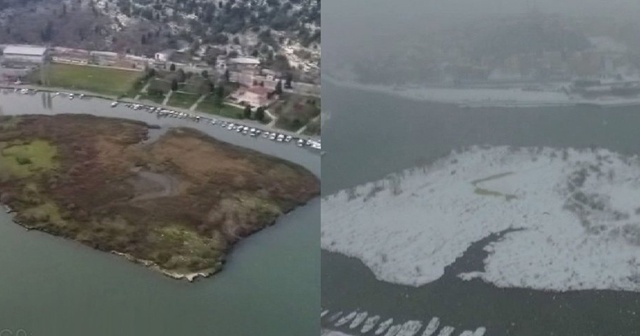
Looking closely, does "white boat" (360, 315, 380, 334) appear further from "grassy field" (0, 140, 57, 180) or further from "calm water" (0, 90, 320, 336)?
"grassy field" (0, 140, 57, 180)

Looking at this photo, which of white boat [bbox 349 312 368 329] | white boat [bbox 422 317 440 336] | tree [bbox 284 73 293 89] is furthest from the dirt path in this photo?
white boat [bbox 422 317 440 336]

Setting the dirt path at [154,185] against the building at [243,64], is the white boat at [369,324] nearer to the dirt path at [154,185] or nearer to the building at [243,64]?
the dirt path at [154,185]

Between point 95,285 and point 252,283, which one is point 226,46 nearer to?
point 252,283

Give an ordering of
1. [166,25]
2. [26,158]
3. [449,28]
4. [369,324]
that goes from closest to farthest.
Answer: [449,28] < [369,324] < [166,25] < [26,158]

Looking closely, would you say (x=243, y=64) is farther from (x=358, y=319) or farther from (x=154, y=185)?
(x=358, y=319)

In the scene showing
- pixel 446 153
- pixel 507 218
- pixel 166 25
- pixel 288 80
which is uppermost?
pixel 166 25

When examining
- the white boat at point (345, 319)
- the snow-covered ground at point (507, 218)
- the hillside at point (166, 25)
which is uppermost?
the hillside at point (166, 25)

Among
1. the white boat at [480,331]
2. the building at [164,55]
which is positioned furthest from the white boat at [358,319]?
the building at [164,55]

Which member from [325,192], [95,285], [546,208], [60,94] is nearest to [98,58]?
[60,94]

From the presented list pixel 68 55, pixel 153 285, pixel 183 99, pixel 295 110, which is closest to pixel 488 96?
pixel 295 110
